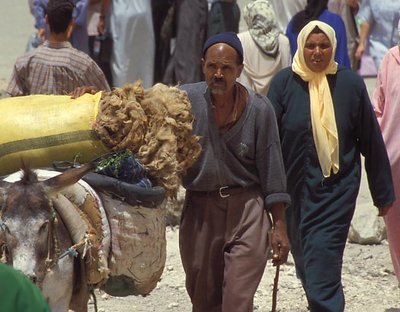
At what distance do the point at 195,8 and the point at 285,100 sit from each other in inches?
217

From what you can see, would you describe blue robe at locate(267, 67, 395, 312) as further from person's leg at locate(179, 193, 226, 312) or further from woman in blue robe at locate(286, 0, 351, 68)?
woman in blue robe at locate(286, 0, 351, 68)

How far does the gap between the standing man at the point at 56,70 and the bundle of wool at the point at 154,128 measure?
150cm

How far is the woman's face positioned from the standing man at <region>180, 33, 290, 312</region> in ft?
3.29

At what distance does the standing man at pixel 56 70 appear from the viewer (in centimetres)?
810

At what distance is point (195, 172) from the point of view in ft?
22.6

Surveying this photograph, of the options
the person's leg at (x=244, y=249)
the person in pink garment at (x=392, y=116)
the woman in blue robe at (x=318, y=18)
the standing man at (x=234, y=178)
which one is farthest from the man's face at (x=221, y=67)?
the woman in blue robe at (x=318, y=18)

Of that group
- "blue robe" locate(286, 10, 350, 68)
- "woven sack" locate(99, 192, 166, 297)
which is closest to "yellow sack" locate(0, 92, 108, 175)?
"woven sack" locate(99, 192, 166, 297)

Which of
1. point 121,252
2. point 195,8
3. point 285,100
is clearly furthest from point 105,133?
point 195,8

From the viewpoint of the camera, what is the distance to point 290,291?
30.3ft

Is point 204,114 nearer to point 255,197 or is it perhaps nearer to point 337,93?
point 255,197

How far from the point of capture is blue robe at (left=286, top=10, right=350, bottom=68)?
1019 cm

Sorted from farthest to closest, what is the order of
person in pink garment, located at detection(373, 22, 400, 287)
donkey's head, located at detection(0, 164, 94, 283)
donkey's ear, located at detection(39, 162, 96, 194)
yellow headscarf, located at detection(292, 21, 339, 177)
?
person in pink garment, located at detection(373, 22, 400, 287), yellow headscarf, located at detection(292, 21, 339, 177), donkey's ear, located at detection(39, 162, 96, 194), donkey's head, located at detection(0, 164, 94, 283)

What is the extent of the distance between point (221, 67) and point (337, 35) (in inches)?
154

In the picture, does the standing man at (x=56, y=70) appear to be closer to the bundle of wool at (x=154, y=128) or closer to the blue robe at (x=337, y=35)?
the bundle of wool at (x=154, y=128)
